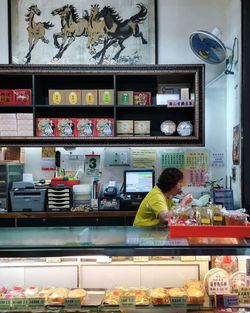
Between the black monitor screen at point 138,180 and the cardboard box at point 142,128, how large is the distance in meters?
0.43

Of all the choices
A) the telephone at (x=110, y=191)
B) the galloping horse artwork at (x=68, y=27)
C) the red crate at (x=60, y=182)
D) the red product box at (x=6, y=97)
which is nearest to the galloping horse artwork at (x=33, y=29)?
the galloping horse artwork at (x=68, y=27)

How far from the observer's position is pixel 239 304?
1.91 meters

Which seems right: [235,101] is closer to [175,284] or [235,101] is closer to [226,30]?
[226,30]

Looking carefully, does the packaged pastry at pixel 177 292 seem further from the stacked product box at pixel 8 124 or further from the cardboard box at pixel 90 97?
the stacked product box at pixel 8 124

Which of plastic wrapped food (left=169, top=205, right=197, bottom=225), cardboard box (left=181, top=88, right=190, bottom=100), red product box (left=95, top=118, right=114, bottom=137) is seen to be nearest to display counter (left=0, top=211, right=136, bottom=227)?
red product box (left=95, top=118, right=114, bottom=137)

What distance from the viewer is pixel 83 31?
4.78m

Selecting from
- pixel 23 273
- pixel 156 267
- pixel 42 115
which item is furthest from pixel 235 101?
pixel 23 273

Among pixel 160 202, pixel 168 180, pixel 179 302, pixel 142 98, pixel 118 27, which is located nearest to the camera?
pixel 179 302

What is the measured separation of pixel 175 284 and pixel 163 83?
306cm

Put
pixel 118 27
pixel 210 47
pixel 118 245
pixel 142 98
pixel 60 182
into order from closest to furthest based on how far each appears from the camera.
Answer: pixel 118 245, pixel 210 47, pixel 60 182, pixel 142 98, pixel 118 27

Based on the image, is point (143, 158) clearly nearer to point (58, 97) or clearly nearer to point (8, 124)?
point (58, 97)

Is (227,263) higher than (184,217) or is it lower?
lower

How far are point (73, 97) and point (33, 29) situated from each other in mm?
1049

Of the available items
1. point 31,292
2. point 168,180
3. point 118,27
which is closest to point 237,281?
point 31,292
